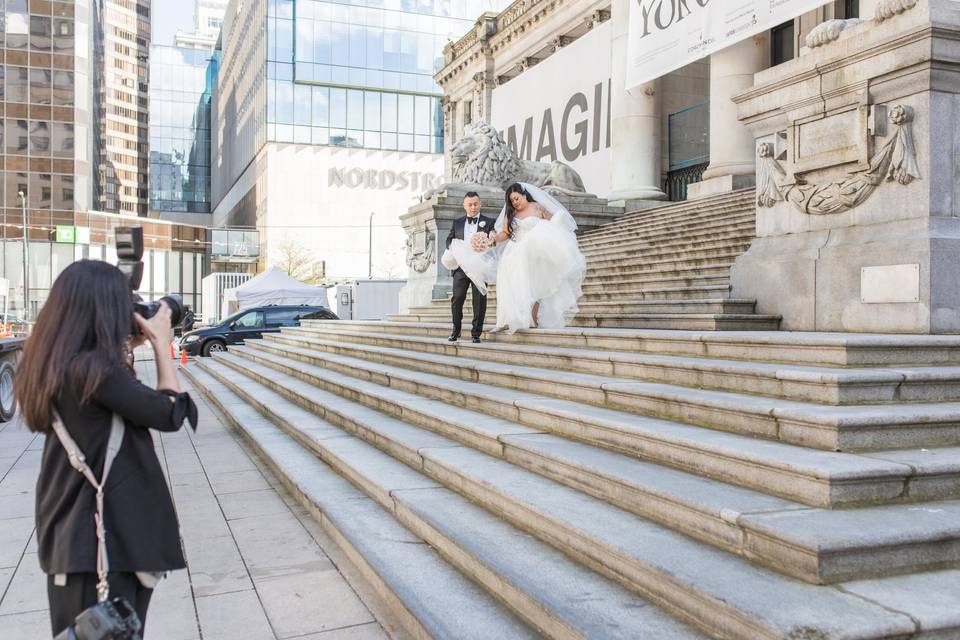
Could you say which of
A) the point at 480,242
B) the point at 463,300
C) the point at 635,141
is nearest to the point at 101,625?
the point at 480,242

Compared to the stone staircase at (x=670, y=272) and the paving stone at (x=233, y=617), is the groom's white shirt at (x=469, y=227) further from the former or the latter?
the paving stone at (x=233, y=617)

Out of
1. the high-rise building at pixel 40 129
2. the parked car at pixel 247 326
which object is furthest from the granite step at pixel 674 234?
the high-rise building at pixel 40 129

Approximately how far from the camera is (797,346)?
17.0ft

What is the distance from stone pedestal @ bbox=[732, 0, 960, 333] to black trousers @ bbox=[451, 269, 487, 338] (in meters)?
3.22

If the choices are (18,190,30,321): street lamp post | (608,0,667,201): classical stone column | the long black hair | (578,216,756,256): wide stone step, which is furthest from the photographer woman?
(18,190,30,321): street lamp post

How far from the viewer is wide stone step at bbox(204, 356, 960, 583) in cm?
299

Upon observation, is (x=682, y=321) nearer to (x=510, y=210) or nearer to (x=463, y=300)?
(x=510, y=210)

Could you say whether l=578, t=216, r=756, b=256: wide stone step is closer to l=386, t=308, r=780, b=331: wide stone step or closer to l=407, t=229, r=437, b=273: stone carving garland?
l=386, t=308, r=780, b=331: wide stone step

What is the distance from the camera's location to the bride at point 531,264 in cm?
877

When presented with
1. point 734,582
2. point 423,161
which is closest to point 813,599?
point 734,582

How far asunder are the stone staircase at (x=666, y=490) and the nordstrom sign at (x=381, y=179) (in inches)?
2387

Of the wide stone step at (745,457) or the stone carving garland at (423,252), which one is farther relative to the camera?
the stone carving garland at (423,252)

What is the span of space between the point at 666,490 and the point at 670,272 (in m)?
7.17

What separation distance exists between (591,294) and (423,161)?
60703 millimetres
